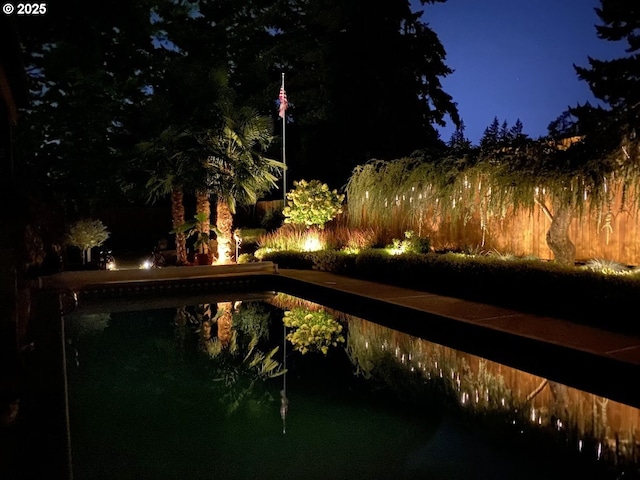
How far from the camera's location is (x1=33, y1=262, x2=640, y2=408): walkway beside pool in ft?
18.8

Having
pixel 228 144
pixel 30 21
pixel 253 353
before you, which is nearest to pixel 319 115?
pixel 228 144

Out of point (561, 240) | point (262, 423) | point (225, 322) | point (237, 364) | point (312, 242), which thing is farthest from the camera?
point (312, 242)

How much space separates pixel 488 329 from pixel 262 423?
11.4 ft

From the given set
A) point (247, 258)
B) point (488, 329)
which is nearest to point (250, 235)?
point (247, 258)

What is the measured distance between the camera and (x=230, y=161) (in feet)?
55.2

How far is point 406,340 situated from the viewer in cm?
805

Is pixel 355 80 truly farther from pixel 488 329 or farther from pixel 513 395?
pixel 513 395

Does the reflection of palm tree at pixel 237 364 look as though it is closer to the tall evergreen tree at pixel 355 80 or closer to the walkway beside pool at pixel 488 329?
the walkway beside pool at pixel 488 329

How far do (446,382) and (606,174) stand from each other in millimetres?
4357

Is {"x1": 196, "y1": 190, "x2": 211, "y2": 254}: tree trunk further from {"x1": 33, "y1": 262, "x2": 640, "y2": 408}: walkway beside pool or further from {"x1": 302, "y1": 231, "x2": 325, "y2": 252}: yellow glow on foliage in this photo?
{"x1": 33, "y1": 262, "x2": 640, "y2": 408}: walkway beside pool

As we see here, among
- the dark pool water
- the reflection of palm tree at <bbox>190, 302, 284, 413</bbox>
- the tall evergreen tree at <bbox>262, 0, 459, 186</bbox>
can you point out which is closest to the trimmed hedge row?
the dark pool water

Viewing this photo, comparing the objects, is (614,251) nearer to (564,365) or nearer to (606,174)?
(606,174)

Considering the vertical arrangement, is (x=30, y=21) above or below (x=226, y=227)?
above

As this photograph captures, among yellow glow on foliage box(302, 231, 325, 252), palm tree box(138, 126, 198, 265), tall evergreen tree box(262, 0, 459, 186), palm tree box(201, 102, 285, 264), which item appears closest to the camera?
yellow glow on foliage box(302, 231, 325, 252)
